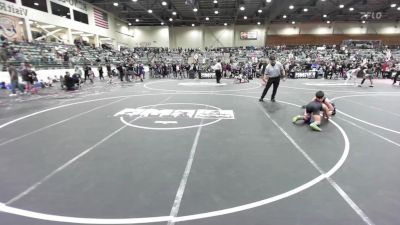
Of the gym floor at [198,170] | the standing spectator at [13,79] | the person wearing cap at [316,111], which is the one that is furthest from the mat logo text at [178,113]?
the standing spectator at [13,79]

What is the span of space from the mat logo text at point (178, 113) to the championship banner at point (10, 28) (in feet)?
67.7

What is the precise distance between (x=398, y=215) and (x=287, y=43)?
47.4m

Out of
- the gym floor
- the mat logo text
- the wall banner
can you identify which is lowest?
the gym floor

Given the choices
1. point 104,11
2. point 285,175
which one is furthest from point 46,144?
point 104,11

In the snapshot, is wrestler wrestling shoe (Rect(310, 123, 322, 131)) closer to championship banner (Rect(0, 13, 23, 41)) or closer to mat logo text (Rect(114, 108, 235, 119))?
mat logo text (Rect(114, 108, 235, 119))

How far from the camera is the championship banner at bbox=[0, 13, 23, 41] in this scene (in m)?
22.0

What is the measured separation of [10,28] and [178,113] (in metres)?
22.9

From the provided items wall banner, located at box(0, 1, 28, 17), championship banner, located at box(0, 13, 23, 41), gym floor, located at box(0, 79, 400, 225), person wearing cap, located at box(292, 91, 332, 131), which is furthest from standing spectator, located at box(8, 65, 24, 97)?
person wearing cap, located at box(292, 91, 332, 131)

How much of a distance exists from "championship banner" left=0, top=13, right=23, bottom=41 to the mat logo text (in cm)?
2062

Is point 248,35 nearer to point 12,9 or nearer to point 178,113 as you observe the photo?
point 12,9

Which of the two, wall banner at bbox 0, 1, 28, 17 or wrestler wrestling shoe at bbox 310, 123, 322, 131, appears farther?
wall banner at bbox 0, 1, 28, 17

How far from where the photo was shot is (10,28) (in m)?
22.8

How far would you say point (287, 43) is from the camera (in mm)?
46344

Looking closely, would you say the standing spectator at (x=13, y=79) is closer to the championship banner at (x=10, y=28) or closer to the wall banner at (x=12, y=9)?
the championship banner at (x=10, y=28)
